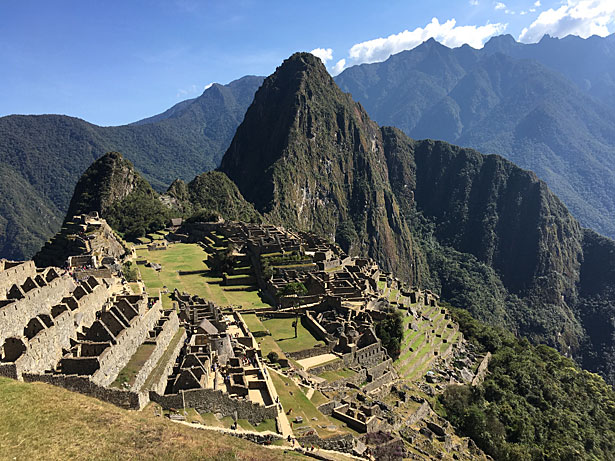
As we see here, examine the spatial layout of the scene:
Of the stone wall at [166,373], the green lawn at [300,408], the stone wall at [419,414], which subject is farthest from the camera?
the stone wall at [419,414]

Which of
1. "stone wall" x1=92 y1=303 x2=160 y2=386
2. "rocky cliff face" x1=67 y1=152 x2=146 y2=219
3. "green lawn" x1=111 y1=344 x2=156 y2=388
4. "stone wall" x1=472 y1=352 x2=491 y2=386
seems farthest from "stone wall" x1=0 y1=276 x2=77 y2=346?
→ "rocky cliff face" x1=67 y1=152 x2=146 y2=219

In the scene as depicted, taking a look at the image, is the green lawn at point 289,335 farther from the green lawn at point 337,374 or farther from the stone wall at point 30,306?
the stone wall at point 30,306

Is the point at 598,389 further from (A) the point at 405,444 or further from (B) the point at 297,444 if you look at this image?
(B) the point at 297,444

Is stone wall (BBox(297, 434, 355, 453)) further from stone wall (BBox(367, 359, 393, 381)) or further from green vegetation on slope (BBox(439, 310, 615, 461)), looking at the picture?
green vegetation on slope (BBox(439, 310, 615, 461))

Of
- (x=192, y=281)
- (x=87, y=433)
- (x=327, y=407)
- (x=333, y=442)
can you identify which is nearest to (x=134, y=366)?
(x=87, y=433)

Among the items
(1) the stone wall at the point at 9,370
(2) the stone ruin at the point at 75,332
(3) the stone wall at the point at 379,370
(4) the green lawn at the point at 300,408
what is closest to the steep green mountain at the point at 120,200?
(2) the stone ruin at the point at 75,332

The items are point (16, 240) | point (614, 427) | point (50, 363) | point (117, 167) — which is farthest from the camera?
point (16, 240)

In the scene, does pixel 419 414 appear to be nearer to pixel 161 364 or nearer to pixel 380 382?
pixel 380 382

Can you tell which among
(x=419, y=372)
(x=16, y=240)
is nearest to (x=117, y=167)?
(x=16, y=240)
